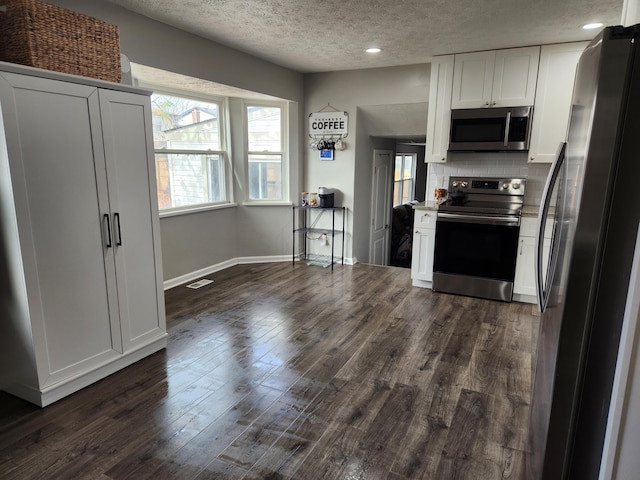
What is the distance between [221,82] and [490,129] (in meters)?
2.84

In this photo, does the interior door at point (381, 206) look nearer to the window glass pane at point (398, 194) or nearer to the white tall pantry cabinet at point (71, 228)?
the window glass pane at point (398, 194)

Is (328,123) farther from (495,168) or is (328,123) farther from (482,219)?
(482,219)

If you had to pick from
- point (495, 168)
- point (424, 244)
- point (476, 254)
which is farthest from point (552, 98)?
point (424, 244)

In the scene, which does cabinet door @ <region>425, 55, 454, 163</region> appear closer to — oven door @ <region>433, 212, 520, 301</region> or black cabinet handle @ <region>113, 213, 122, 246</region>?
oven door @ <region>433, 212, 520, 301</region>

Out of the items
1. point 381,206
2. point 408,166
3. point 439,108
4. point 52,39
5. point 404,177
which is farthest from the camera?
point 408,166

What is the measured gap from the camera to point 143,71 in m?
3.55

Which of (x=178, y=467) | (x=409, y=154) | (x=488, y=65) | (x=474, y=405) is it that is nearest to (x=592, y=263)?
(x=474, y=405)

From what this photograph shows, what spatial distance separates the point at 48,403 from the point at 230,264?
3.14 metres

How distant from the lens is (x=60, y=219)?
2.25 metres

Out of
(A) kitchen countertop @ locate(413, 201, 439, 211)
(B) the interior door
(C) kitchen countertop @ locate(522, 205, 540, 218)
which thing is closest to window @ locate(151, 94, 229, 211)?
(B) the interior door

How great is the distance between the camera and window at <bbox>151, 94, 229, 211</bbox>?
170 inches

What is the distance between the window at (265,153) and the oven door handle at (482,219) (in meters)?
2.36

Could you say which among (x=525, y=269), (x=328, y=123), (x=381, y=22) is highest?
(x=381, y=22)

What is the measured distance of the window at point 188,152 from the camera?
432cm
